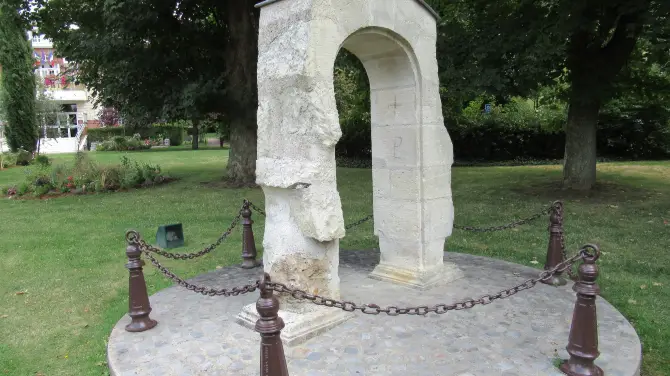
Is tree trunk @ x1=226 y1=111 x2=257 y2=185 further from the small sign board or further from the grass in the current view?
the small sign board

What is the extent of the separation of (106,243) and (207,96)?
236 inches

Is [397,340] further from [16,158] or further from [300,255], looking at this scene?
[16,158]

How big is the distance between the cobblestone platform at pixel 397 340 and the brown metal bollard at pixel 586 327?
0.22 m

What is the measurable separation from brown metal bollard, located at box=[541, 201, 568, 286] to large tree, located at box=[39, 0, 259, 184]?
1012 centimetres

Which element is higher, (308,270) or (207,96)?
(207,96)

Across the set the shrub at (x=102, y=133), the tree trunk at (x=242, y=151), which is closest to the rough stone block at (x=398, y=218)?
the tree trunk at (x=242, y=151)

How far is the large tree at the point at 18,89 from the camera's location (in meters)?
26.7

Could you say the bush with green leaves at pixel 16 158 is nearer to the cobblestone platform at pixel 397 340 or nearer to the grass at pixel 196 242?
the grass at pixel 196 242

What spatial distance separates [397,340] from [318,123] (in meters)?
2.25

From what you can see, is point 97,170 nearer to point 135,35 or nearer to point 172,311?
point 135,35

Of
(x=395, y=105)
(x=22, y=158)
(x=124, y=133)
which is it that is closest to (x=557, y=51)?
(x=395, y=105)

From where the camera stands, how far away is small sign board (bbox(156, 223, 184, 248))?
9.08 m

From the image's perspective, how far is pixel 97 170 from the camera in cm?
1661

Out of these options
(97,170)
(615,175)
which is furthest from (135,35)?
(615,175)
